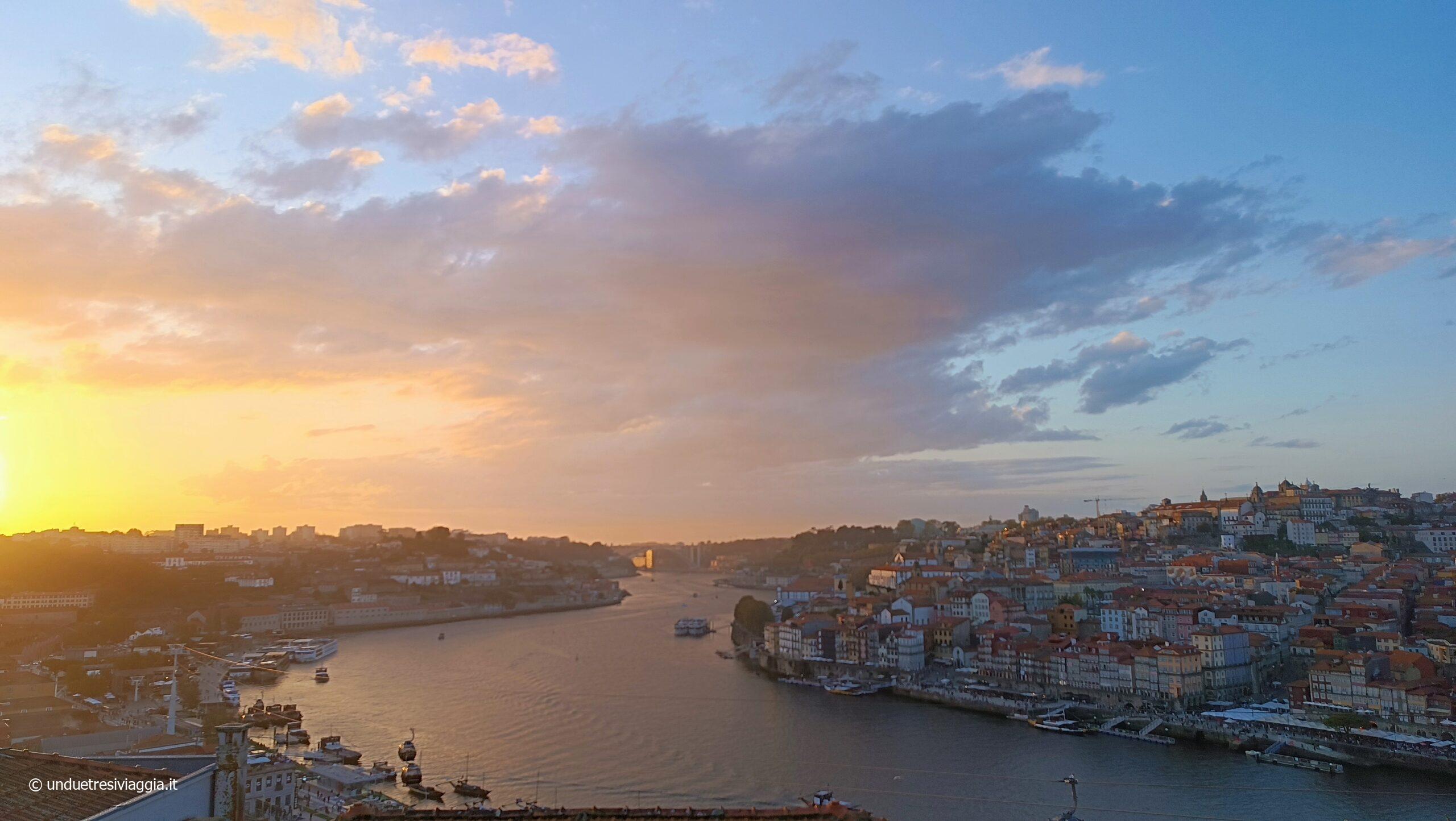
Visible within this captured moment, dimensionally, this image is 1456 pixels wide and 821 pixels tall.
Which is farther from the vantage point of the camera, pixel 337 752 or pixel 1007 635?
pixel 1007 635

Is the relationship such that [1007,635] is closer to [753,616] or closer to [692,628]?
[753,616]

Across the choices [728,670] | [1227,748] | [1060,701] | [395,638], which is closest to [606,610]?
[395,638]

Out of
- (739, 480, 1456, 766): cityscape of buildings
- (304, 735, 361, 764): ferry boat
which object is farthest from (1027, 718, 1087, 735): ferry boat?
(304, 735, 361, 764): ferry boat

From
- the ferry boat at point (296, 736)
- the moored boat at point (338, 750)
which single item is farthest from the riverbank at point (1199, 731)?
the ferry boat at point (296, 736)

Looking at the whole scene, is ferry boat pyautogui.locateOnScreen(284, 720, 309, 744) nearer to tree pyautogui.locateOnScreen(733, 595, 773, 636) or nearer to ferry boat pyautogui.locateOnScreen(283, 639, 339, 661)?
ferry boat pyautogui.locateOnScreen(283, 639, 339, 661)

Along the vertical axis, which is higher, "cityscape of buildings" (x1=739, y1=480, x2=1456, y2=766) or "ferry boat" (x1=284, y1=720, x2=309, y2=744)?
"cityscape of buildings" (x1=739, y1=480, x2=1456, y2=766)

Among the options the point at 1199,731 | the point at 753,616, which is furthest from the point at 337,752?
the point at 753,616
